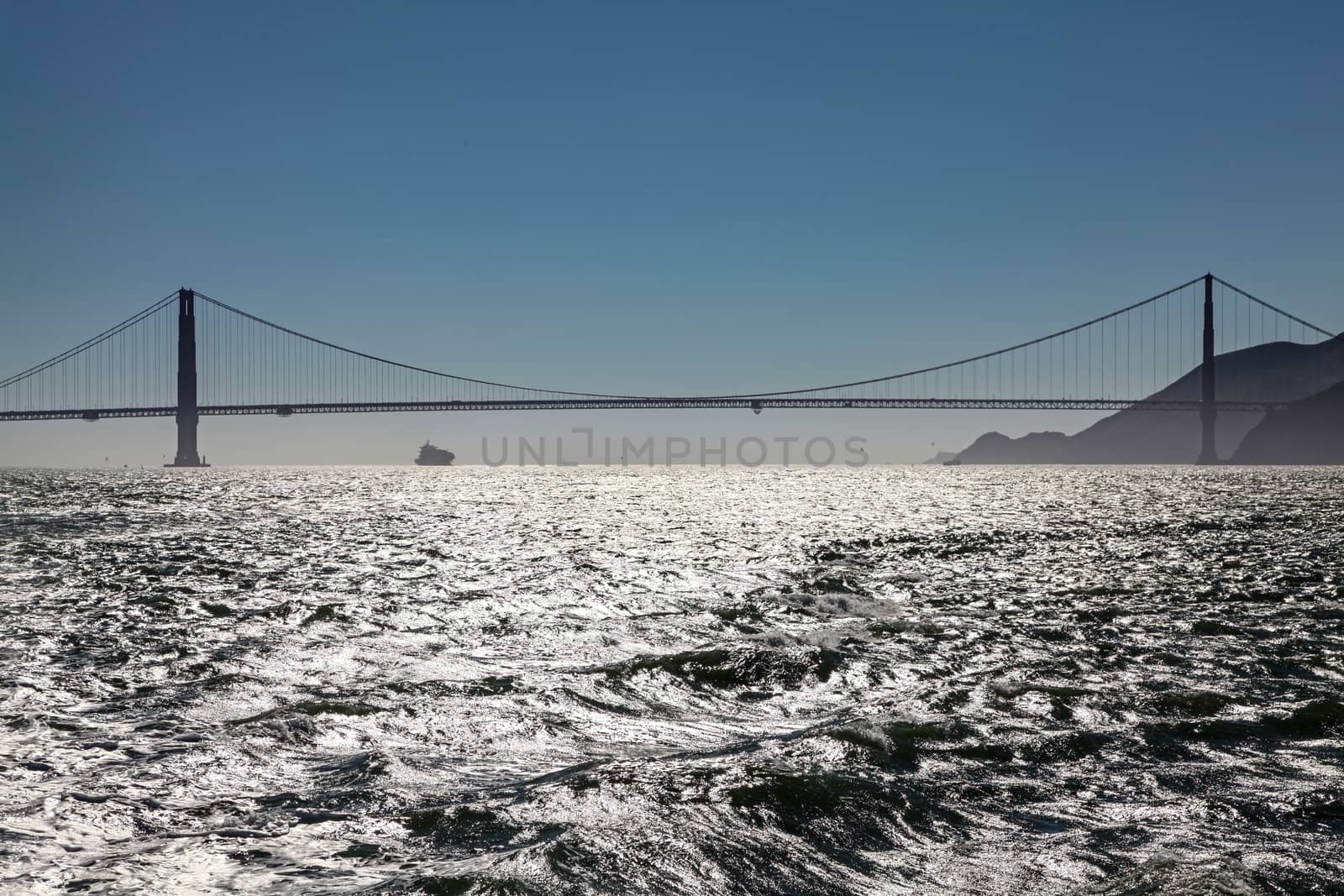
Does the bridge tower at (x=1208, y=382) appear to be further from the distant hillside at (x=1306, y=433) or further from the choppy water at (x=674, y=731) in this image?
the choppy water at (x=674, y=731)

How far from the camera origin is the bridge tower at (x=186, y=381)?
113562mm

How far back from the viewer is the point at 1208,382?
380ft

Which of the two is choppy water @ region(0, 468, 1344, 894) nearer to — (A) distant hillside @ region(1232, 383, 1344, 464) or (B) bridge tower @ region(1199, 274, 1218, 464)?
(B) bridge tower @ region(1199, 274, 1218, 464)

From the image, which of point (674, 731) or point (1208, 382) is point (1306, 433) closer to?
point (1208, 382)

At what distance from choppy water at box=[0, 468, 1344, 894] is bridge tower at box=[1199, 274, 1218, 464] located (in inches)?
4386

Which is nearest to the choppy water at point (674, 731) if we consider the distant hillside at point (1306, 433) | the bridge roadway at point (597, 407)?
the bridge roadway at point (597, 407)

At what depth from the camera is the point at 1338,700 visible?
754 centimetres

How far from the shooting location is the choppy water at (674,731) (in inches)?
177

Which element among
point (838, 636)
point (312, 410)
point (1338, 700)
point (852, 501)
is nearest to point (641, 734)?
point (838, 636)

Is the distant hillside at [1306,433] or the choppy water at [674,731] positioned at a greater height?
the distant hillside at [1306,433]

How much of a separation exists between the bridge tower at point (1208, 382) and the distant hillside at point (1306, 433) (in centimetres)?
2555

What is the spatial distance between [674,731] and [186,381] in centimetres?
12156

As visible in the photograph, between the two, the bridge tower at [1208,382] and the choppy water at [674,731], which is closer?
the choppy water at [674,731]

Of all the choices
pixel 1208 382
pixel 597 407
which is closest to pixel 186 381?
pixel 597 407
